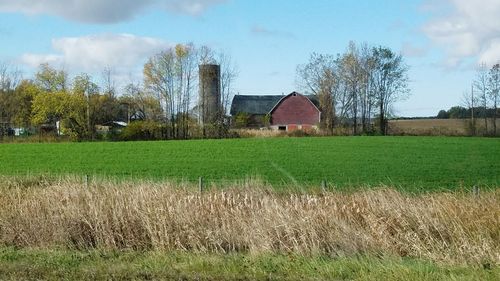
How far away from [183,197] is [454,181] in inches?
808

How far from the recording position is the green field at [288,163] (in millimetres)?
30930

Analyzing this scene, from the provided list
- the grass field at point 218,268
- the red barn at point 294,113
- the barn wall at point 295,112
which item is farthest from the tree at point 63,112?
the grass field at point 218,268

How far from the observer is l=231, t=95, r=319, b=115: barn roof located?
359 feet

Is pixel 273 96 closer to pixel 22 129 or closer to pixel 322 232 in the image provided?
pixel 22 129

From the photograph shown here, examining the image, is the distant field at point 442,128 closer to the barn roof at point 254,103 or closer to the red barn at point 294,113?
the red barn at point 294,113

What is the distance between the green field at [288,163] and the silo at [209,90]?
3477 centimetres

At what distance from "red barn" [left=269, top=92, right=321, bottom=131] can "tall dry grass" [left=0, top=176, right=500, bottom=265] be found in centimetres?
9123

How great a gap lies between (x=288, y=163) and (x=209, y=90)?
5918cm

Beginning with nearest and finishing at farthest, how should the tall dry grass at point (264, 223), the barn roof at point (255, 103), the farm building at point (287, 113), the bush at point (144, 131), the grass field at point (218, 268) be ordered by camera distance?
the grass field at point (218, 268)
the tall dry grass at point (264, 223)
the bush at point (144, 131)
the farm building at point (287, 113)
the barn roof at point (255, 103)

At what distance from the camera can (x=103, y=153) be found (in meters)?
51.1

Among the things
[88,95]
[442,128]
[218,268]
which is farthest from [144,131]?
[218,268]

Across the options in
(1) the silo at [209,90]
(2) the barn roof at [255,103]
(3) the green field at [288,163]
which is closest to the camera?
(3) the green field at [288,163]

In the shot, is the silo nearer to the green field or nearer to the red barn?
the red barn

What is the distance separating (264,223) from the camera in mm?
11477
